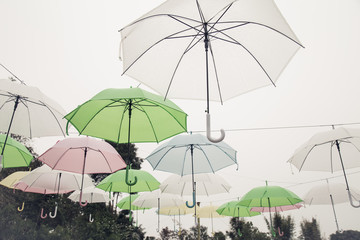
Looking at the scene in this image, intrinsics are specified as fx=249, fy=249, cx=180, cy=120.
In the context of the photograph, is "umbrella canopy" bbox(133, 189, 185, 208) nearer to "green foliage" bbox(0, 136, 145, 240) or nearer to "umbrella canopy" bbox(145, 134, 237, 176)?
"umbrella canopy" bbox(145, 134, 237, 176)

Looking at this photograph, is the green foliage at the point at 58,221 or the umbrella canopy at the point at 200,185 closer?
the umbrella canopy at the point at 200,185

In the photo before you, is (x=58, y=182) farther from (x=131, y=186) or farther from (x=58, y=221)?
(x=58, y=221)

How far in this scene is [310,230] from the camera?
41.6 m

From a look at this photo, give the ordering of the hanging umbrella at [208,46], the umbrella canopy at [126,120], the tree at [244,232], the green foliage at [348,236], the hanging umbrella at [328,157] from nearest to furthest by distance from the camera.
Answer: the hanging umbrella at [208,46], the umbrella canopy at [126,120], the hanging umbrella at [328,157], the tree at [244,232], the green foliage at [348,236]

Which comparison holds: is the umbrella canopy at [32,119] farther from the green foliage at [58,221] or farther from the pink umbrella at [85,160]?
the green foliage at [58,221]

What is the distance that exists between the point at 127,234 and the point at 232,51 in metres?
16.1

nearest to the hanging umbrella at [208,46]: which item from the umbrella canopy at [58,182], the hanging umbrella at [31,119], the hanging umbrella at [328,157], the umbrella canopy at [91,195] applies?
the hanging umbrella at [31,119]

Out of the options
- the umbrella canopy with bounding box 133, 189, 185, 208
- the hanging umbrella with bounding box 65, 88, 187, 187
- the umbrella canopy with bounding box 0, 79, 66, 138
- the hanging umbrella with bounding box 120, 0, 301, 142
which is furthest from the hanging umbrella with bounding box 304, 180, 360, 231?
the umbrella canopy with bounding box 0, 79, 66, 138

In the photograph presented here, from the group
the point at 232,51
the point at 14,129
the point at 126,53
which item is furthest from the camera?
the point at 14,129

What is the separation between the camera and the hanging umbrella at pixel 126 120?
4.05m

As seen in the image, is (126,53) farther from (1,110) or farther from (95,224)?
(95,224)

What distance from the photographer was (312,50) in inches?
485

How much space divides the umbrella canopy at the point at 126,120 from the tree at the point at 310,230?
4446 cm

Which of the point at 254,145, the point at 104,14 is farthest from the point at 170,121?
the point at 254,145
